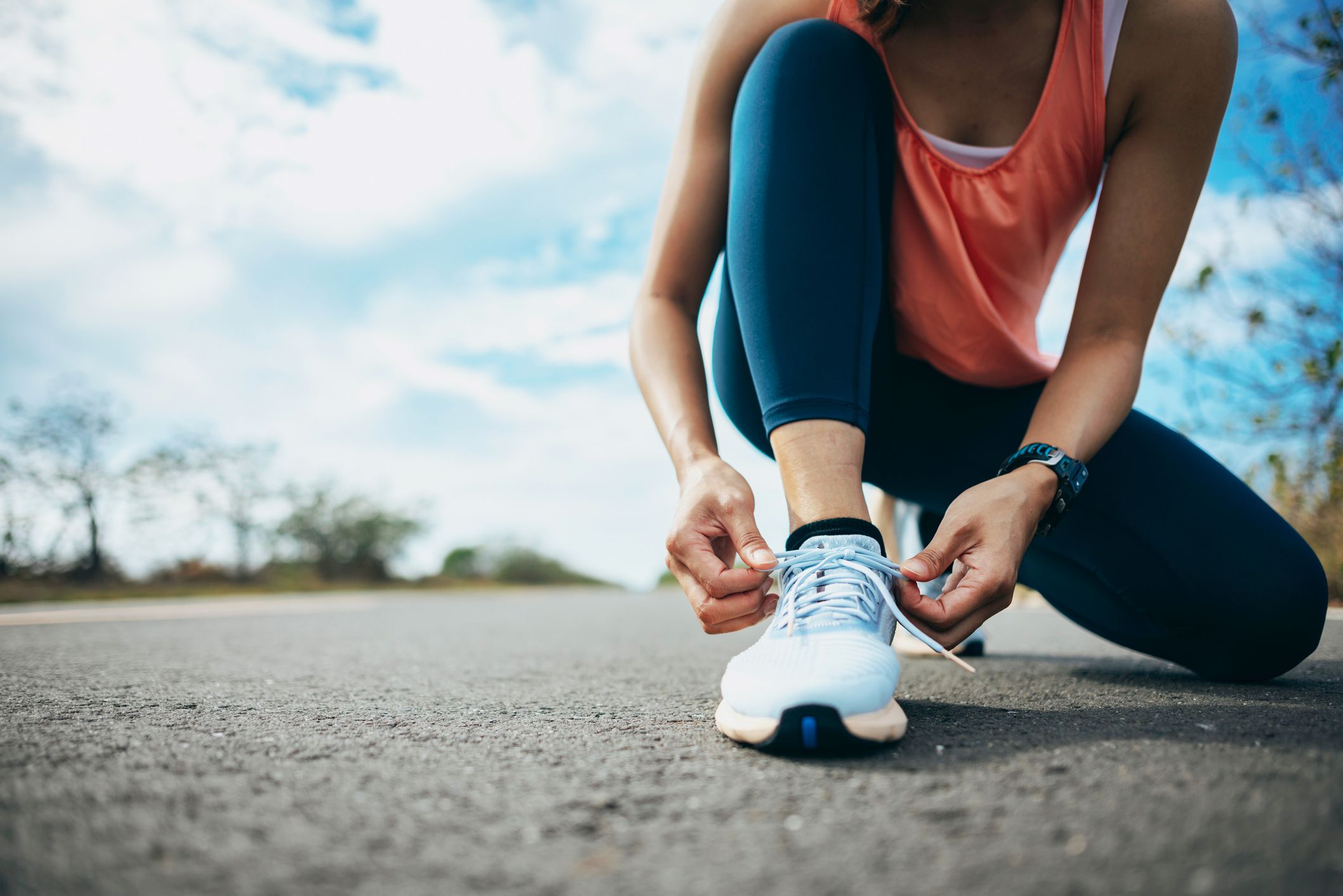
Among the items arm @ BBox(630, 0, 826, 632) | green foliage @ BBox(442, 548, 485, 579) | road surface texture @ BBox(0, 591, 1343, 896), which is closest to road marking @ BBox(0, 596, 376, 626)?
road surface texture @ BBox(0, 591, 1343, 896)

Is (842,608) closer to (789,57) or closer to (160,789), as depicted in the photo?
(160,789)

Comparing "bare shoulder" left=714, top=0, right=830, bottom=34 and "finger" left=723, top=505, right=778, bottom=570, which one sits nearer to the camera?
"finger" left=723, top=505, right=778, bottom=570

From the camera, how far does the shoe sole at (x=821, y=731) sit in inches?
32.0

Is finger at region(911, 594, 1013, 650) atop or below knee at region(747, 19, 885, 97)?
below

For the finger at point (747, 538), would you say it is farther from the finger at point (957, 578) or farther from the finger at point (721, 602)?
the finger at point (957, 578)

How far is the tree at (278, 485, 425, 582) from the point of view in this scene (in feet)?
39.3

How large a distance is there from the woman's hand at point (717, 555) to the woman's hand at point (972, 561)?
0.19 meters

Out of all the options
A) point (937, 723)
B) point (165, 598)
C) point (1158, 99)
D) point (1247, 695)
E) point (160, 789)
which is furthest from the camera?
point (165, 598)

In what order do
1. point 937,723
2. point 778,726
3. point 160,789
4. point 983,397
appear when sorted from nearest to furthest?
point 160,789, point 778,726, point 937,723, point 983,397

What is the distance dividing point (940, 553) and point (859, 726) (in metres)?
0.28

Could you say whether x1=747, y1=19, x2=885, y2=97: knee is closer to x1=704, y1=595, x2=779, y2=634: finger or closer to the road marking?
x1=704, y1=595, x2=779, y2=634: finger

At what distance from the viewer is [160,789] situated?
70cm

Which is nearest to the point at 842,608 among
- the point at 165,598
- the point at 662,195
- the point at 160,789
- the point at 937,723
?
the point at 937,723

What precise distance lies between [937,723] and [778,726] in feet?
Result: 0.91
